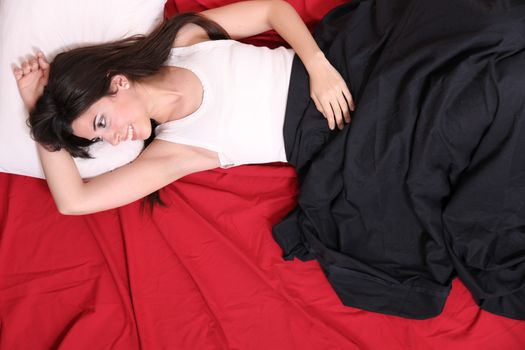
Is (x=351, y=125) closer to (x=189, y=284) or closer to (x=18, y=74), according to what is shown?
(x=189, y=284)

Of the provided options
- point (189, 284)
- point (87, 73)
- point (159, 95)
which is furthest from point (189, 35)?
point (189, 284)

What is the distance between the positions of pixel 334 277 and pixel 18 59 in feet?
3.12

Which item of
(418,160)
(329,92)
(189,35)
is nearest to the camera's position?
(418,160)

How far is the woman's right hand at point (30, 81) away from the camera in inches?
45.1

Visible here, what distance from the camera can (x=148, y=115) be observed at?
3.79 ft

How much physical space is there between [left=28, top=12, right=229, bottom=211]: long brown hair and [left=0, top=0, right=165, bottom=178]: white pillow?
50 mm

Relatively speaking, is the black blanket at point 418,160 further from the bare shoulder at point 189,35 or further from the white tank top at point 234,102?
the bare shoulder at point 189,35

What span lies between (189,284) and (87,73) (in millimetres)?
567

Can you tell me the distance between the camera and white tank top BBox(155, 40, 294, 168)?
1.21m

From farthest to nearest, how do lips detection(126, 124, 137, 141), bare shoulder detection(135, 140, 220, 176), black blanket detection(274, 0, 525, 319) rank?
1. bare shoulder detection(135, 140, 220, 176)
2. lips detection(126, 124, 137, 141)
3. black blanket detection(274, 0, 525, 319)

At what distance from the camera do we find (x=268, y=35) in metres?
1.42

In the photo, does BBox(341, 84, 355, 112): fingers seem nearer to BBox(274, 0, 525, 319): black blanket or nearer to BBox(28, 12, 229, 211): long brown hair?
BBox(274, 0, 525, 319): black blanket

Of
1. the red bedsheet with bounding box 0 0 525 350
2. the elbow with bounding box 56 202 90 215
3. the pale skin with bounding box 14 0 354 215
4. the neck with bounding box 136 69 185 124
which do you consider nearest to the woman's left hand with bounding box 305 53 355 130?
the pale skin with bounding box 14 0 354 215

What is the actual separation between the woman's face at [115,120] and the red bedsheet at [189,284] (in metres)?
0.27
